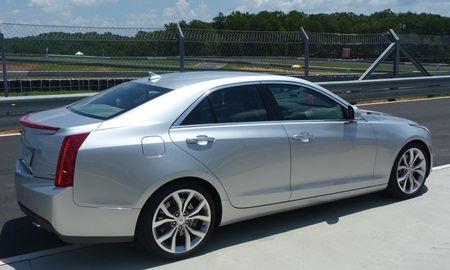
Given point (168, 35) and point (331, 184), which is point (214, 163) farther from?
point (168, 35)

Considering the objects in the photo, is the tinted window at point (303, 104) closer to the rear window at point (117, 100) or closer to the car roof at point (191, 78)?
the car roof at point (191, 78)

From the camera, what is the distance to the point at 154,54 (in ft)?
41.5

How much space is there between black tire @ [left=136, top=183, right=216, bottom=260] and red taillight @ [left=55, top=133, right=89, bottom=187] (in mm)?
647

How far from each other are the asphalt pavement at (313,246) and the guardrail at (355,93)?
632cm

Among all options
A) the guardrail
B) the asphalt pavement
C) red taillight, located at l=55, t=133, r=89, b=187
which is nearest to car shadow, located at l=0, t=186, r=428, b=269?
the asphalt pavement

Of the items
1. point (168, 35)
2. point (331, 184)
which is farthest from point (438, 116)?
point (331, 184)

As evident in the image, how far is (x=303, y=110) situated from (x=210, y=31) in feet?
26.9

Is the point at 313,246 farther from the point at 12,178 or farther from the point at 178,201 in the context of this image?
the point at 12,178

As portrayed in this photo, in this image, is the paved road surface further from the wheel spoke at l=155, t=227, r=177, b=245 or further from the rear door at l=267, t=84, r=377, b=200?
the rear door at l=267, t=84, r=377, b=200

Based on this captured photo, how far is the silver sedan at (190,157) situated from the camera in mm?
4023

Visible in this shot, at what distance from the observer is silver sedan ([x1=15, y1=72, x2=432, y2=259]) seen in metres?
4.02

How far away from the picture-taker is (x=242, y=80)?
4969mm

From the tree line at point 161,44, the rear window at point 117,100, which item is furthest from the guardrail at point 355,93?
the rear window at point 117,100

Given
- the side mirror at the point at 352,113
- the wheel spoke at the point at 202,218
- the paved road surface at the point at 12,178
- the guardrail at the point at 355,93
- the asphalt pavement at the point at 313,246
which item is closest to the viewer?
the asphalt pavement at the point at 313,246
